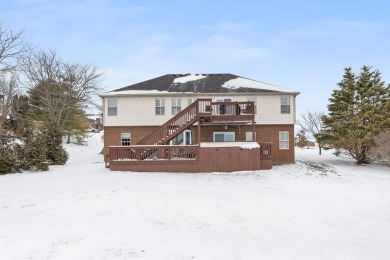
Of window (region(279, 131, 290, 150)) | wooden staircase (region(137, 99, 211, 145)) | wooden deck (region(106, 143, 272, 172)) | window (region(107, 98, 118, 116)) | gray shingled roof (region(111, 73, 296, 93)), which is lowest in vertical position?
wooden deck (region(106, 143, 272, 172))

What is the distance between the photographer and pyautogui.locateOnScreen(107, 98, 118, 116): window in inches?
1027

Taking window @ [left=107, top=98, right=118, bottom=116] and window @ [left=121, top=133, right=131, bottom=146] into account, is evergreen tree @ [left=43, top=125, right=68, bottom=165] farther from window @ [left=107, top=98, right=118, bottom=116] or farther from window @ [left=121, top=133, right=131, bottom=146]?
window @ [left=121, top=133, right=131, bottom=146]

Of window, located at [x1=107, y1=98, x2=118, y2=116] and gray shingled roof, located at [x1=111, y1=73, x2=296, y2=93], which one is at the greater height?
gray shingled roof, located at [x1=111, y1=73, x2=296, y2=93]

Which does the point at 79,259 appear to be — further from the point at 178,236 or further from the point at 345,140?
the point at 345,140

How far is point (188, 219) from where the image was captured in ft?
29.8

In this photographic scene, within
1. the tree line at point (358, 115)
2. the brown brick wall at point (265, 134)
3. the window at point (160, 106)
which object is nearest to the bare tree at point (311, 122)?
the tree line at point (358, 115)

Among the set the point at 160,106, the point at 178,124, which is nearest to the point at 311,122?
the point at 160,106

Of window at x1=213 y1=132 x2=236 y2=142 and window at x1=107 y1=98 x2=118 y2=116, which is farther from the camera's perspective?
window at x1=107 y1=98 x2=118 y2=116

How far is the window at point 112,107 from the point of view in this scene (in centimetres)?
2609

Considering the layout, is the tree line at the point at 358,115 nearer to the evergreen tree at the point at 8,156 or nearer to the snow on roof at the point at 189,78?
the snow on roof at the point at 189,78

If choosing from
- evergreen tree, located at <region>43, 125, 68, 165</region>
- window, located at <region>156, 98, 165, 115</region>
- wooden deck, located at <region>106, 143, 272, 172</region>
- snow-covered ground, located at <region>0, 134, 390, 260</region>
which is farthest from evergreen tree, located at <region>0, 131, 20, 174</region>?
window, located at <region>156, 98, 165, 115</region>

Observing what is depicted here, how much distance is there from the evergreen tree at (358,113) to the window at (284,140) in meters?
4.58

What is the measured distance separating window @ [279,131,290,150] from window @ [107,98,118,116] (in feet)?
46.3

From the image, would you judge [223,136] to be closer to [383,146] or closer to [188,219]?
[383,146]
